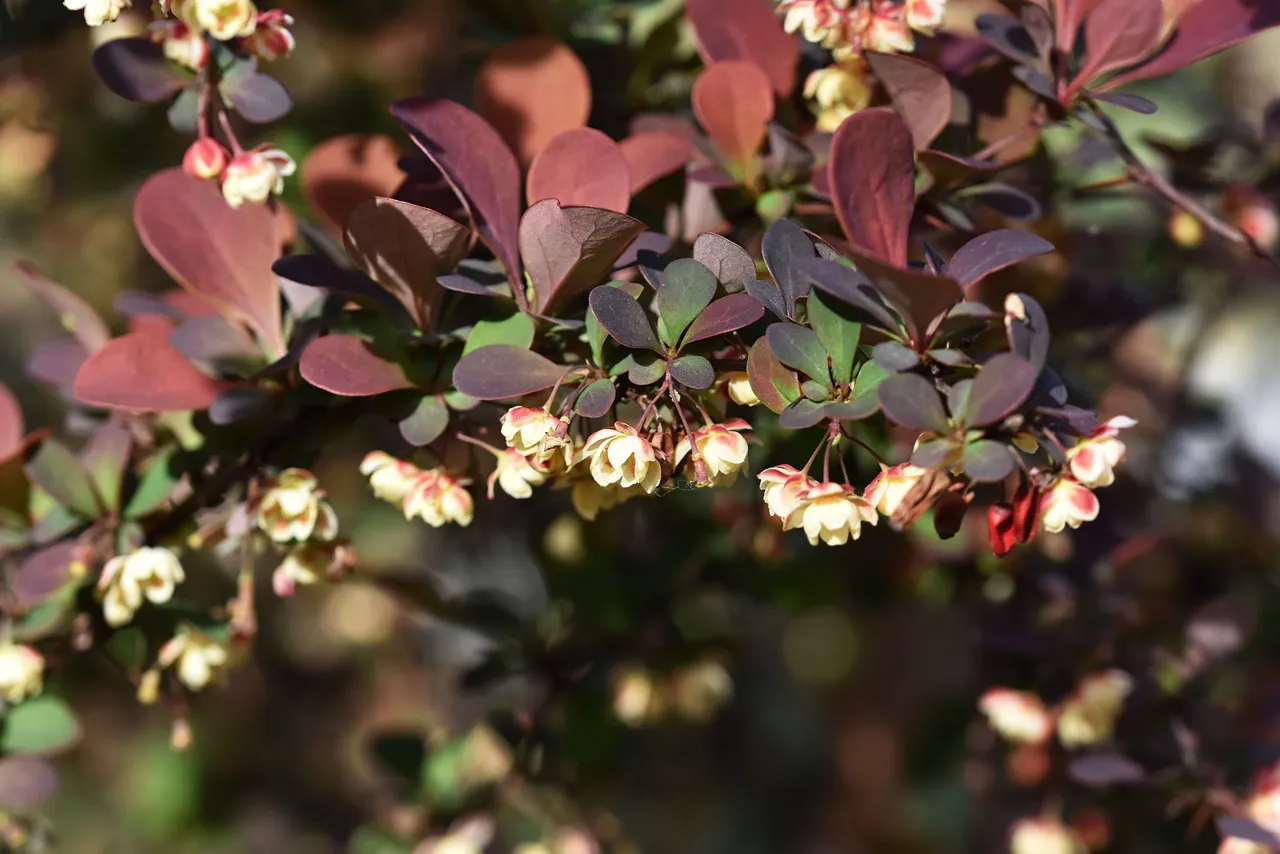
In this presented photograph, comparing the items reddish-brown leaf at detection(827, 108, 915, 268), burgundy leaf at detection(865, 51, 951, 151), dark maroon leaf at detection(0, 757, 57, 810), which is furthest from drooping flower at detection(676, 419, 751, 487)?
dark maroon leaf at detection(0, 757, 57, 810)

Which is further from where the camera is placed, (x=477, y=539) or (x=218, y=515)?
(x=477, y=539)

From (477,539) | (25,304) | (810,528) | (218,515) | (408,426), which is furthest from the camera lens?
(25,304)

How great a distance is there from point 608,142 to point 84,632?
0.50 meters

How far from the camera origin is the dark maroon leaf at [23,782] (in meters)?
0.81

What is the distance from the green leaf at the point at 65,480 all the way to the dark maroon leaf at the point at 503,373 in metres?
0.34

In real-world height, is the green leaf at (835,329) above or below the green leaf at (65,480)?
above

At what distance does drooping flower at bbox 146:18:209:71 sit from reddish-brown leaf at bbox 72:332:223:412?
0.18 meters

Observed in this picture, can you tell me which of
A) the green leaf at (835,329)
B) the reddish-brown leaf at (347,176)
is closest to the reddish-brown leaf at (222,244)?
the reddish-brown leaf at (347,176)

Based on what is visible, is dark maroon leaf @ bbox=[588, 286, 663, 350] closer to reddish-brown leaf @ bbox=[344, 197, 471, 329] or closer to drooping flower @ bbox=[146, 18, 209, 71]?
reddish-brown leaf @ bbox=[344, 197, 471, 329]

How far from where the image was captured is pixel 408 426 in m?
0.66

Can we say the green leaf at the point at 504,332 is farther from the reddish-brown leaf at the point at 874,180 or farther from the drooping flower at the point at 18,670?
the drooping flower at the point at 18,670

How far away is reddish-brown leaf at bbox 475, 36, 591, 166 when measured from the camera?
75 centimetres

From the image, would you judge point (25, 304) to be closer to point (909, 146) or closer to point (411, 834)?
point (411, 834)

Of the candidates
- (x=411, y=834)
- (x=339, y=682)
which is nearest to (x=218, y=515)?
(x=411, y=834)
